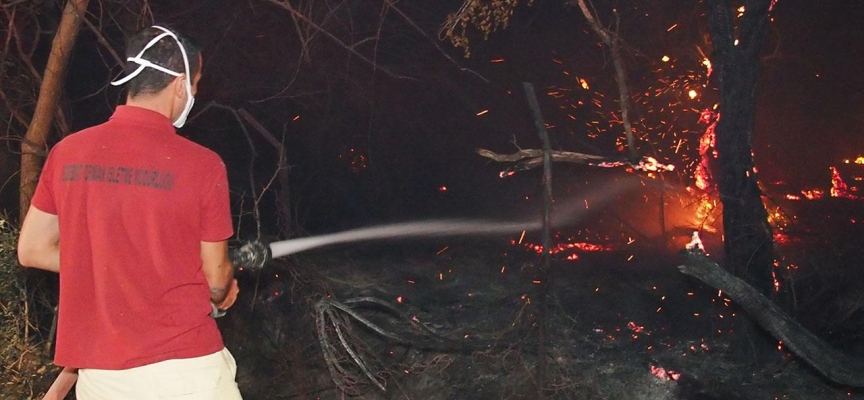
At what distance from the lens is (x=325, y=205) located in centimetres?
1170

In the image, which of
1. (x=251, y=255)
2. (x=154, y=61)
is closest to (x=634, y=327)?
(x=251, y=255)

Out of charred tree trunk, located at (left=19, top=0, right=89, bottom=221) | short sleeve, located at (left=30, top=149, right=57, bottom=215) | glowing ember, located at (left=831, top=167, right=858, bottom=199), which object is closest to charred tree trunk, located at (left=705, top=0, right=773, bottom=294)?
glowing ember, located at (left=831, top=167, right=858, bottom=199)

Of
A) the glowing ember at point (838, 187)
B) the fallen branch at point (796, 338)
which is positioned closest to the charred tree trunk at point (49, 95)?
the fallen branch at point (796, 338)

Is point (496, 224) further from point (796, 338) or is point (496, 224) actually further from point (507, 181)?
point (796, 338)

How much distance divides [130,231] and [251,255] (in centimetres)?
94

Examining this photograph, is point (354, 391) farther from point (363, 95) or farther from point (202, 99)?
point (363, 95)

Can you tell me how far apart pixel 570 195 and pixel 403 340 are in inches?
215

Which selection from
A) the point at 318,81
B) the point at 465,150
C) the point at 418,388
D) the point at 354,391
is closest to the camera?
the point at 354,391

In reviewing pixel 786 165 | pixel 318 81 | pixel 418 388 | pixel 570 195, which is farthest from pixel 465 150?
pixel 418 388

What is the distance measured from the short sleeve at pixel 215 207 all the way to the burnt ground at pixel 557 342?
141 inches

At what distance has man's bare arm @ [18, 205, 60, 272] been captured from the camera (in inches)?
112

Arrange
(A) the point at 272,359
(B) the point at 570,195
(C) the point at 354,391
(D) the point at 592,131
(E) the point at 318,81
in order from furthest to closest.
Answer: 1. (B) the point at 570,195
2. (D) the point at 592,131
3. (E) the point at 318,81
4. (A) the point at 272,359
5. (C) the point at 354,391

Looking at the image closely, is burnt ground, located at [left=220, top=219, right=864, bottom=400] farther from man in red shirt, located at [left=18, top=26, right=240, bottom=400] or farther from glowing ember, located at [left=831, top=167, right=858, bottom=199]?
man in red shirt, located at [left=18, top=26, right=240, bottom=400]

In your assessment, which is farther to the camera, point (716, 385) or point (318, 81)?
point (318, 81)
